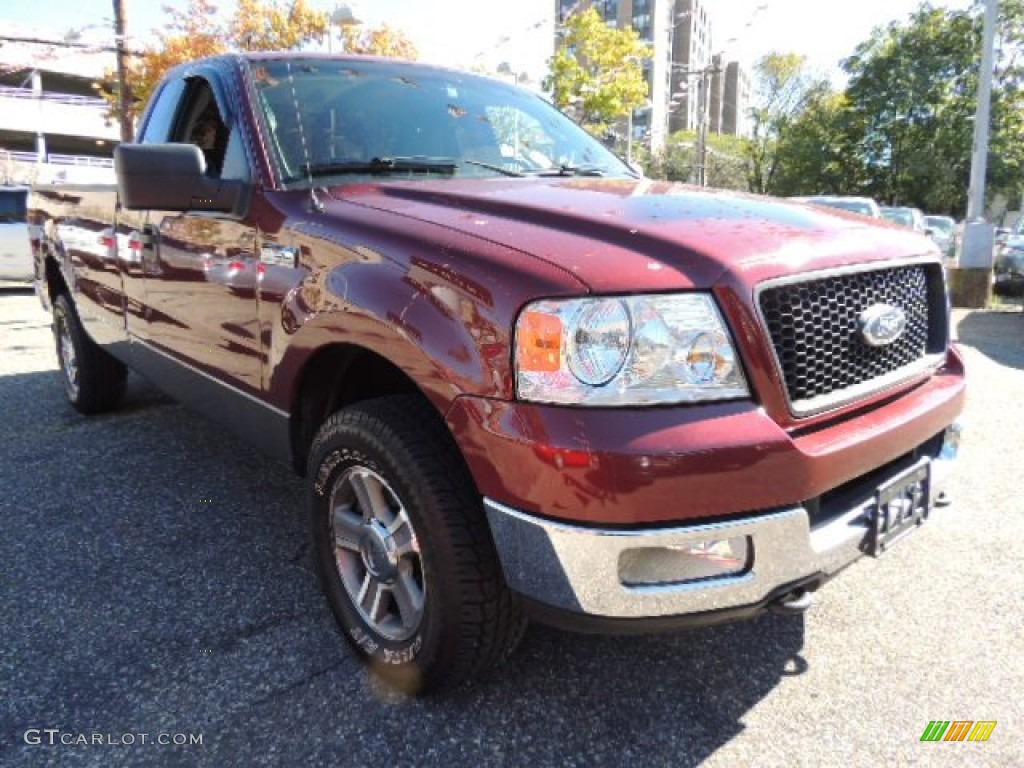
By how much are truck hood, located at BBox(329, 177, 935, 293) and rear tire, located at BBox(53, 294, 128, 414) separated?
9.65ft

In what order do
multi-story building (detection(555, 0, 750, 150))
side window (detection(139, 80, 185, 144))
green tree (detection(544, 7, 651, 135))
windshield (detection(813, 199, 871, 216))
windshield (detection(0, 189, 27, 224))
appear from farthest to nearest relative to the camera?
1. multi-story building (detection(555, 0, 750, 150))
2. green tree (detection(544, 7, 651, 135))
3. windshield (detection(0, 189, 27, 224))
4. windshield (detection(813, 199, 871, 216))
5. side window (detection(139, 80, 185, 144))

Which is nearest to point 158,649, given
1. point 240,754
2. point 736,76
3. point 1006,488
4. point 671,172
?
Result: point 240,754

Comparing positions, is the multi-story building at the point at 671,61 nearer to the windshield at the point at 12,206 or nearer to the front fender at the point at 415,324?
the windshield at the point at 12,206

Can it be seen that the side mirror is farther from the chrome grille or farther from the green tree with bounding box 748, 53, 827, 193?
the green tree with bounding box 748, 53, 827, 193

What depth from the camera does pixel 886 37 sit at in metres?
33.9

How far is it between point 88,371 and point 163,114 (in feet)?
5.88

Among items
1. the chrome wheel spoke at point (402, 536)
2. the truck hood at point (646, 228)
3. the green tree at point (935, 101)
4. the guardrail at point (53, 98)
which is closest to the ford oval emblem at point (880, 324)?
the truck hood at point (646, 228)

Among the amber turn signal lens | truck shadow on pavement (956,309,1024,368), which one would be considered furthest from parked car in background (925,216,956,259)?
the amber turn signal lens

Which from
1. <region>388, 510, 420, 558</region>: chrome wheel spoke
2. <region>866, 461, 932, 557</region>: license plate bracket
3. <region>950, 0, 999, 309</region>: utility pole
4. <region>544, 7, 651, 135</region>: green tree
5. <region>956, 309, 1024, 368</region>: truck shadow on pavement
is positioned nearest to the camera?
Answer: <region>866, 461, 932, 557</region>: license plate bracket

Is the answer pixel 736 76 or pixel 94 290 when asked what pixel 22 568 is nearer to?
pixel 94 290

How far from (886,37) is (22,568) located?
3894 centimetres

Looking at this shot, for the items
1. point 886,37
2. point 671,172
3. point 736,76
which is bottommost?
point 671,172

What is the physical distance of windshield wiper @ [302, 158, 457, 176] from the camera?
2.66 metres

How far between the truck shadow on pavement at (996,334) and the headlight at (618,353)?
6.15 metres
